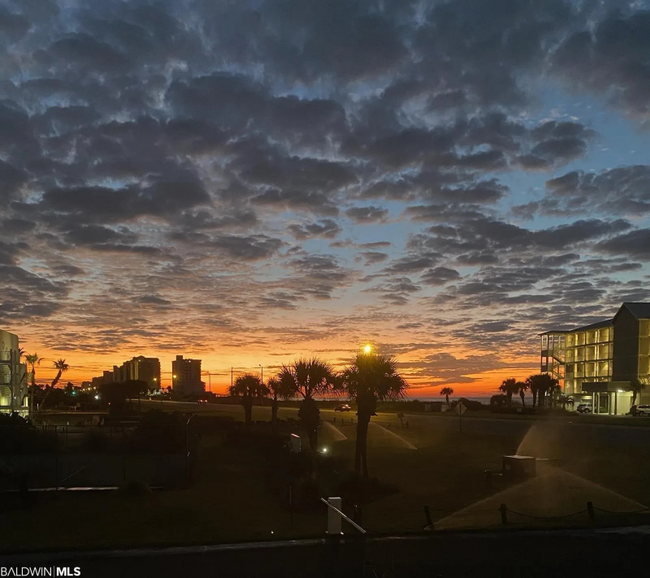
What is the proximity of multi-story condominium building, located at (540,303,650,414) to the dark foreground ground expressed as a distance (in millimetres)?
83099

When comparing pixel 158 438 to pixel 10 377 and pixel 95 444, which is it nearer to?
pixel 95 444

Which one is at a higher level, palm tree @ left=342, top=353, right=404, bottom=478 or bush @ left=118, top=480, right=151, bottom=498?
palm tree @ left=342, top=353, right=404, bottom=478

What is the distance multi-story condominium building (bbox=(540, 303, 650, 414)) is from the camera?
294 feet

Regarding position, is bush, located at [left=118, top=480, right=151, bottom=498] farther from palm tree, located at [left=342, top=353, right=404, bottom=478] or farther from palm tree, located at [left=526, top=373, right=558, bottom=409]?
palm tree, located at [left=526, top=373, right=558, bottom=409]

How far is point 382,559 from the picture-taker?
36.9ft

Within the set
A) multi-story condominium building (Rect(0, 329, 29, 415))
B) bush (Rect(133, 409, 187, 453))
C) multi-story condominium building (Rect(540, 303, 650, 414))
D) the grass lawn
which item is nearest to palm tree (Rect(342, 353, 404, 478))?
the grass lawn

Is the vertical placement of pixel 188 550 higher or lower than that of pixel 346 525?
higher

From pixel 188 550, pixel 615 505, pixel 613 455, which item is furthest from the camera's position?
pixel 613 455

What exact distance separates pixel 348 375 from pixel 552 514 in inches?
472

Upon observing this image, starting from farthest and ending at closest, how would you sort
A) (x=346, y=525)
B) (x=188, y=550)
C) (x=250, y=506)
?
1. (x=250, y=506)
2. (x=346, y=525)
3. (x=188, y=550)

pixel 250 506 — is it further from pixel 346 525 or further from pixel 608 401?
pixel 608 401

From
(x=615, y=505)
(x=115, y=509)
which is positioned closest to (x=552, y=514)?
(x=615, y=505)

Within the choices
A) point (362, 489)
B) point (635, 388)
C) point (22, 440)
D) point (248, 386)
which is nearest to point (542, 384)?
point (635, 388)

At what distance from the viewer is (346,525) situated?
1700cm
